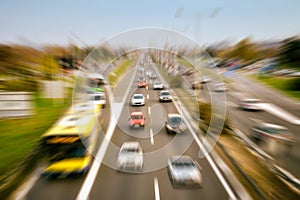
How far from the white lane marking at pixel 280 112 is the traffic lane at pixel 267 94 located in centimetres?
76

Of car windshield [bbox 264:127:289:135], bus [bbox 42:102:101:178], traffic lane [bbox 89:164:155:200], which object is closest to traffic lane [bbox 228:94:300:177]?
car windshield [bbox 264:127:289:135]

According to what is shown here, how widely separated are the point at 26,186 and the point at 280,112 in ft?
86.9

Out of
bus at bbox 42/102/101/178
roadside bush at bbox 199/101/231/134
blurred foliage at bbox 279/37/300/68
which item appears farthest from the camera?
blurred foliage at bbox 279/37/300/68

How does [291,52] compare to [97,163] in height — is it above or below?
above

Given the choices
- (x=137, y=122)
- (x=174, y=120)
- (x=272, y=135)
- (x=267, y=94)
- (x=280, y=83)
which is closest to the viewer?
(x=272, y=135)

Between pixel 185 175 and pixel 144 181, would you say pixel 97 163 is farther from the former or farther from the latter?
pixel 185 175

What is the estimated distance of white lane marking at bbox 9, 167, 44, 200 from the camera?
1171 cm

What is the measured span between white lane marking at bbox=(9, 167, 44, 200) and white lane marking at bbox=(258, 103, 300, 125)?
22884 mm

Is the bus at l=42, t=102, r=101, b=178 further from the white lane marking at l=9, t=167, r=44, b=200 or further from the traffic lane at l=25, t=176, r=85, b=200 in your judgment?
the white lane marking at l=9, t=167, r=44, b=200

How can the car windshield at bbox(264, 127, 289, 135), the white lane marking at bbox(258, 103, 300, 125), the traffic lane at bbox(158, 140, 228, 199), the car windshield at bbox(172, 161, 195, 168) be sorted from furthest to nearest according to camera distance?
the white lane marking at bbox(258, 103, 300, 125), the car windshield at bbox(264, 127, 289, 135), the car windshield at bbox(172, 161, 195, 168), the traffic lane at bbox(158, 140, 228, 199)

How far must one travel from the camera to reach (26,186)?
1262 centimetres

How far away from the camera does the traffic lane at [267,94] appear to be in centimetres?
3073

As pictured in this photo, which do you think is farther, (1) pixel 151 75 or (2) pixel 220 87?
(1) pixel 151 75

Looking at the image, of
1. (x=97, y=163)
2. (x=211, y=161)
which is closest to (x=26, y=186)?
(x=97, y=163)
